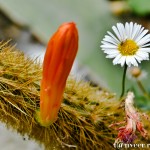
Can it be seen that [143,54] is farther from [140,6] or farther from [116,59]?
[140,6]

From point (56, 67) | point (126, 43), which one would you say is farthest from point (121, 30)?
point (56, 67)

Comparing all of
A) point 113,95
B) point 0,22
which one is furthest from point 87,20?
point 113,95

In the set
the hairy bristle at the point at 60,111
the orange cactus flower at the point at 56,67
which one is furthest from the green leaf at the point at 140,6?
the orange cactus flower at the point at 56,67

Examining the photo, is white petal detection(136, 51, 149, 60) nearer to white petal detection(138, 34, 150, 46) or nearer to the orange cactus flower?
white petal detection(138, 34, 150, 46)

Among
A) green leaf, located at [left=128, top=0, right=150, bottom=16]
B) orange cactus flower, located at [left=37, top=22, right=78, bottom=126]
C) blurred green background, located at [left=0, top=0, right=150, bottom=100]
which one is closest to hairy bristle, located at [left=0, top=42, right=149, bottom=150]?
orange cactus flower, located at [left=37, top=22, right=78, bottom=126]

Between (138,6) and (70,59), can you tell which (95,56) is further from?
(70,59)

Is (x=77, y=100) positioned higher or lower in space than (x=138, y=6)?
lower
